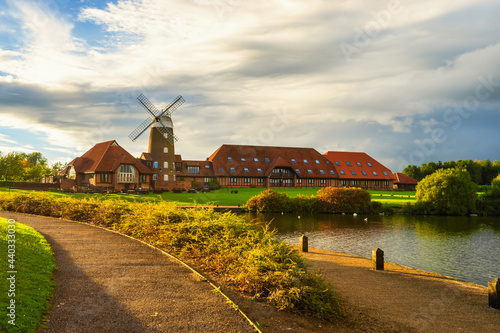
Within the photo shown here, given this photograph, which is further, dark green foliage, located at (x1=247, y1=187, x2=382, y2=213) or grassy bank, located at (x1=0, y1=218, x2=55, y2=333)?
dark green foliage, located at (x1=247, y1=187, x2=382, y2=213)

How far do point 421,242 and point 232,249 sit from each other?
17.1 meters

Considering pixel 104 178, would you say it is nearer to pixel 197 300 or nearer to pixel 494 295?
pixel 197 300

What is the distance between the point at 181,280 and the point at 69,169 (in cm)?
6422

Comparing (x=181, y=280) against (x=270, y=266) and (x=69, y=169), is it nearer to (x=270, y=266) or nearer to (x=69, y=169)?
(x=270, y=266)

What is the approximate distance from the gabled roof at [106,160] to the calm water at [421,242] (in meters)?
35.0

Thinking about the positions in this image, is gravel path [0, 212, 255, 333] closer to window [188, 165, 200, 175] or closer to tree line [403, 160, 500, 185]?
window [188, 165, 200, 175]

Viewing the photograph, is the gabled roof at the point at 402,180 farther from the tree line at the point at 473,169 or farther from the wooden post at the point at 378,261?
the wooden post at the point at 378,261

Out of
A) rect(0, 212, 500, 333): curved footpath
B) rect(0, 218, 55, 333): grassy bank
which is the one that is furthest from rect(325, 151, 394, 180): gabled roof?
rect(0, 218, 55, 333): grassy bank

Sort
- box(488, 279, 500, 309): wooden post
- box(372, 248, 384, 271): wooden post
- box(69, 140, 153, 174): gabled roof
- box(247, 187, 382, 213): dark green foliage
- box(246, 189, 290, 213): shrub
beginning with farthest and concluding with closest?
box(69, 140, 153, 174): gabled roof < box(247, 187, 382, 213): dark green foliage < box(246, 189, 290, 213): shrub < box(372, 248, 384, 271): wooden post < box(488, 279, 500, 309): wooden post

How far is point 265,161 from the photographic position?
74875 millimetres

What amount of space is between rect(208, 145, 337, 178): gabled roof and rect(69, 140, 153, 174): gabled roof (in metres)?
16.2

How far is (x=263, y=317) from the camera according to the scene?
7.53 m

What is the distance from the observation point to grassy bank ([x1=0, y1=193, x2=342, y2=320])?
321 inches

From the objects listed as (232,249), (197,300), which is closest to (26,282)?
Answer: (197,300)
